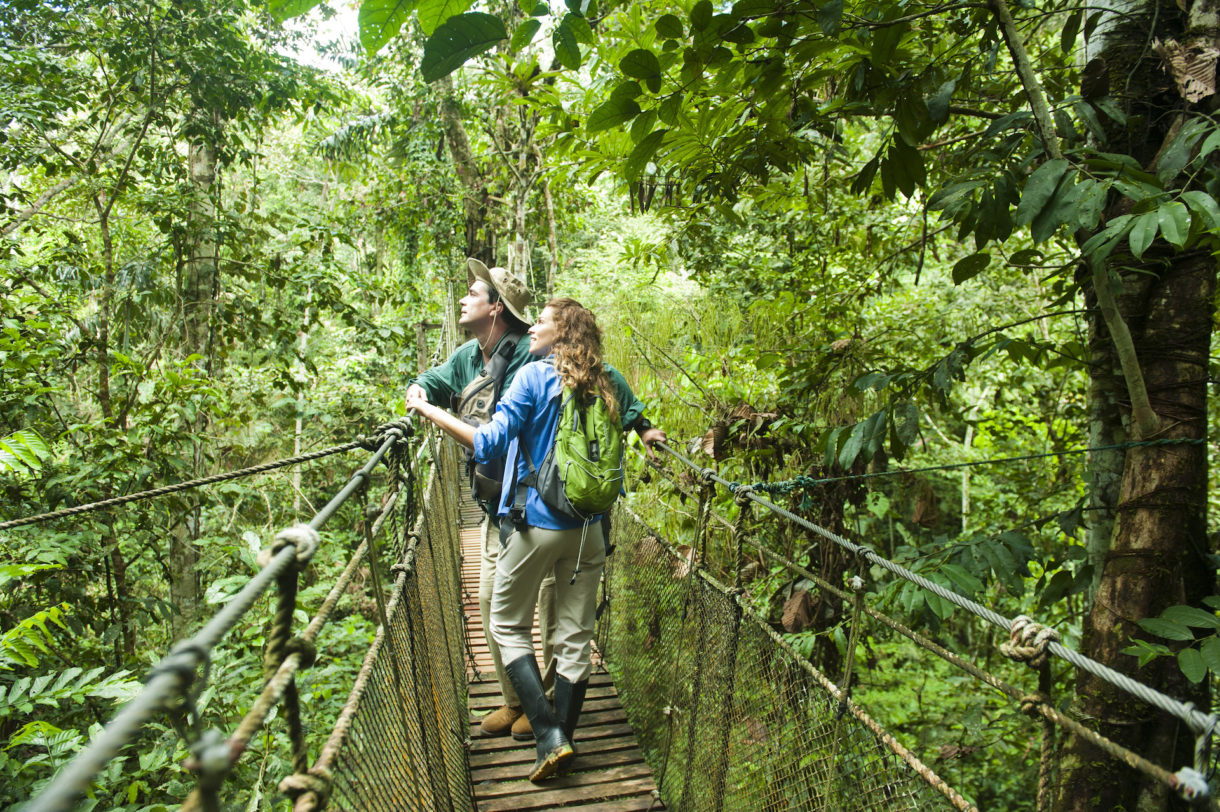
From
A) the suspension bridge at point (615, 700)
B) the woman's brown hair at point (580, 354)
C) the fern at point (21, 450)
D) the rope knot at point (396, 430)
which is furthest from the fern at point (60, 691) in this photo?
the woman's brown hair at point (580, 354)

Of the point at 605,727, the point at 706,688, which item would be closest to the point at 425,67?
the point at 706,688

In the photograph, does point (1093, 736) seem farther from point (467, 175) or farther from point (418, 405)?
point (467, 175)

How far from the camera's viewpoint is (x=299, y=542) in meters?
0.69

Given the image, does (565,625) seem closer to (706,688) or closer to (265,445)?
(706,688)

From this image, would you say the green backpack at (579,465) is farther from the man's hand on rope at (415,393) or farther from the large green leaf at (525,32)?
the large green leaf at (525,32)

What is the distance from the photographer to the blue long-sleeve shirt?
1.74 metres

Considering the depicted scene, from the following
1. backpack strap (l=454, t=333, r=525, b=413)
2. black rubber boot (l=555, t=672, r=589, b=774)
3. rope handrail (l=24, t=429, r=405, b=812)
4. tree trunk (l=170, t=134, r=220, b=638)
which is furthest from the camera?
tree trunk (l=170, t=134, r=220, b=638)

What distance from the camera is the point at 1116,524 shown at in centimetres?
145

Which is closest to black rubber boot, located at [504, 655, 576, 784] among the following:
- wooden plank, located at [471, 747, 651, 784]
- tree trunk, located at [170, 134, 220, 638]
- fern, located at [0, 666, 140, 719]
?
wooden plank, located at [471, 747, 651, 784]

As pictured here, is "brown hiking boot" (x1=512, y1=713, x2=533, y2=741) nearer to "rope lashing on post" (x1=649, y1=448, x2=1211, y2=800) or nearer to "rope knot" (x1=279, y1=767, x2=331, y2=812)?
"rope lashing on post" (x1=649, y1=448, x2=1211, y2=800)

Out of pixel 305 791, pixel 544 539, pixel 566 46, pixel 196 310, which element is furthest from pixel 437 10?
pixel 196 310

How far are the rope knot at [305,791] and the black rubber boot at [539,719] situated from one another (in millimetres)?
1201

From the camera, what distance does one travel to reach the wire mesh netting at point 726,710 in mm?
1104

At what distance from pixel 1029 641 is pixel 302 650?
761 mm
